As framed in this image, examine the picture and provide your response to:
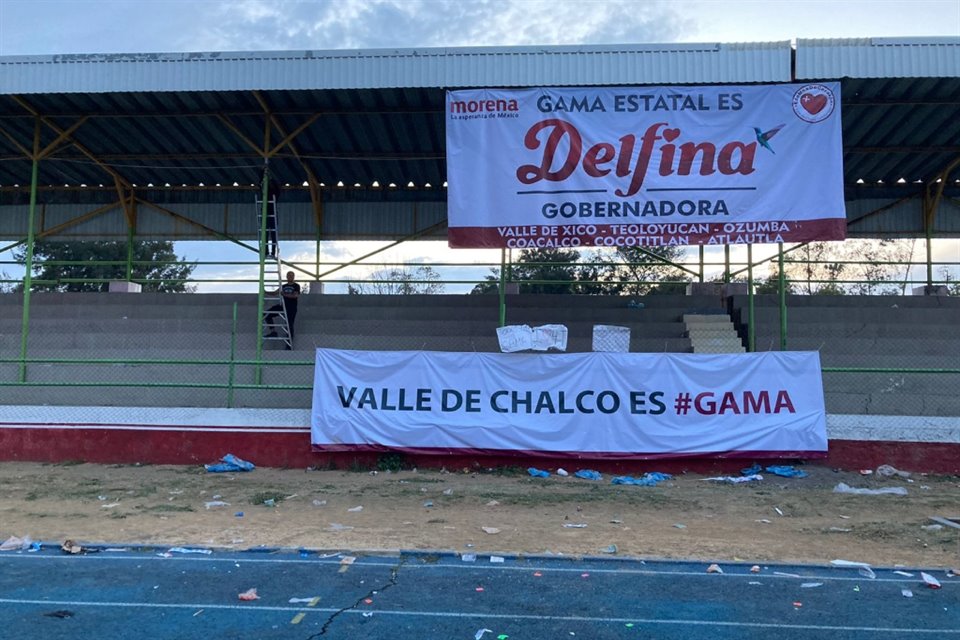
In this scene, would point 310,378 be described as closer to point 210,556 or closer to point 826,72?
point 210,556

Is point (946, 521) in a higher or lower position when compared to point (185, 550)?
higher

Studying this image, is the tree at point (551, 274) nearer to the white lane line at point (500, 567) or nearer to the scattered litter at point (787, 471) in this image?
the scattered litter at point (787, 471)

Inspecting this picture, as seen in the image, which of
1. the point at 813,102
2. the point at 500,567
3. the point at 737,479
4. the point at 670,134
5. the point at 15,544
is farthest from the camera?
the point at 670,134

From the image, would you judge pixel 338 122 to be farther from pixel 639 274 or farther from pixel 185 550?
pixel 639 274

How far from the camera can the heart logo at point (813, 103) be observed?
11969 millimetres

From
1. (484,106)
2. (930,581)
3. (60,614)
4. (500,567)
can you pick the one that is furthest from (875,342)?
(60,614)

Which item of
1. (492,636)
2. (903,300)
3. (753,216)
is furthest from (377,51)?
(903,300)

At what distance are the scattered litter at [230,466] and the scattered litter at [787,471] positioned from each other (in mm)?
8215

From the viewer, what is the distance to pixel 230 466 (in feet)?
40.2

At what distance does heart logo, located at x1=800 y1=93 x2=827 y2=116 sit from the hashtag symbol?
4.85m

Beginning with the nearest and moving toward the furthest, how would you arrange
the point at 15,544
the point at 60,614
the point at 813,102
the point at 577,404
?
the point at 60,614, the point at 15,544, the point at 813,102, the point at 577,404

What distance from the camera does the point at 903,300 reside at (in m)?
17.8

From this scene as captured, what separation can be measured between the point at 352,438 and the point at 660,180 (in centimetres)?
642

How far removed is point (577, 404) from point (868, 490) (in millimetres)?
4322
